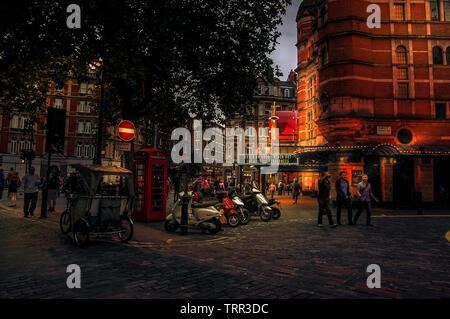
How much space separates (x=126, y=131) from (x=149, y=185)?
2.35 metres

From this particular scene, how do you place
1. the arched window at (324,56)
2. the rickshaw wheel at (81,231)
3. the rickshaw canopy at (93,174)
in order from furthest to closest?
the arched window at (324,56)
the rickshaw canopy at (93,174)
the rickshaw wheel at (81,231)

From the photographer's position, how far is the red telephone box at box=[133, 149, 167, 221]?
37.7ft

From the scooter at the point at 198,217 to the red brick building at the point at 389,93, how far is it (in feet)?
43.0

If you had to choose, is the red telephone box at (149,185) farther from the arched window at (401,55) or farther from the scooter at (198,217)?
the arched window at (401,55)

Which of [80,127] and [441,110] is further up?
[80,127]

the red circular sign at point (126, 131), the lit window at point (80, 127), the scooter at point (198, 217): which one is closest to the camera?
the scooter at point (198, 217)

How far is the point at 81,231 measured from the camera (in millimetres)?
6887

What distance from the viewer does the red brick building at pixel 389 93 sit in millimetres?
19734

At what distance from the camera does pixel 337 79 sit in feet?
65.9

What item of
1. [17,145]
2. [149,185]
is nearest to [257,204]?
[149,185]

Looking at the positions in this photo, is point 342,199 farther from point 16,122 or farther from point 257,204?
point 16,122

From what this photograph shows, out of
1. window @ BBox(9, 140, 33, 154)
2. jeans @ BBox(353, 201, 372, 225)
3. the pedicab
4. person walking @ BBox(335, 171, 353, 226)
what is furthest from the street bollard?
window @ BBox(9, 140, 33, 154)

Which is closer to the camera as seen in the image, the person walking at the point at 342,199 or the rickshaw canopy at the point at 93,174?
the rickshaw canopy at the point at 93,174

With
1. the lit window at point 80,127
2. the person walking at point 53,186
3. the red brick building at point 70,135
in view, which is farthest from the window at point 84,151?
the person walking at point 53,186
